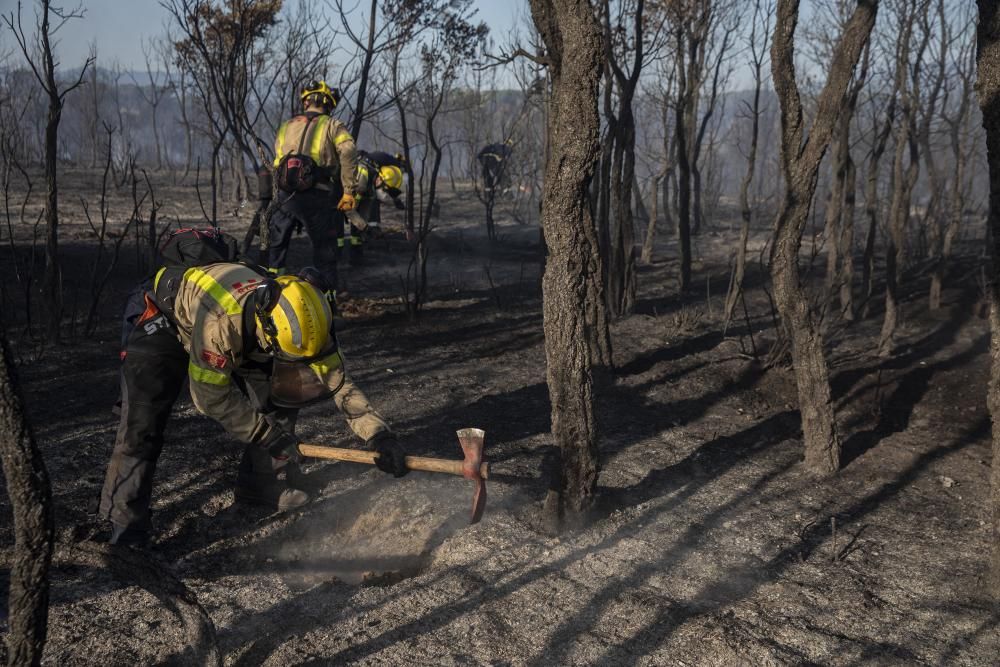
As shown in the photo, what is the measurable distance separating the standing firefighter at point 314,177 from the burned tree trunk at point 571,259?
2964 mm

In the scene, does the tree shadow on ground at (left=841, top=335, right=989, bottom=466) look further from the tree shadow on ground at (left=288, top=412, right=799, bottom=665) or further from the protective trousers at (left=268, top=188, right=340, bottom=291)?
the protective trousers at (left=268, top=188, right=340, bottom=291)

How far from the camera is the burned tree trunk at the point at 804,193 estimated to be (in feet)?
14.2

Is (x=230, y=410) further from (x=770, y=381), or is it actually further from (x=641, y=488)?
(x=770, y=381)

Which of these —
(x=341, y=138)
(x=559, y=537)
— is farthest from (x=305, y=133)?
(x=559, y=537)

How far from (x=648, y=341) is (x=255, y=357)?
14.2 ft

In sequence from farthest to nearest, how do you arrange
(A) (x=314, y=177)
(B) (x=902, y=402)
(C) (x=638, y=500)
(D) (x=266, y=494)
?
(A) (x=314, y=177), (B) (x=902, y=402), (C) (x=638, y=500), (D) (x=266, y=494)

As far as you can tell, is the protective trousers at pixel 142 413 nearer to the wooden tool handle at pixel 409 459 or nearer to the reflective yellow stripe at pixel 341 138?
the wooden tool handle at pixel 409 459

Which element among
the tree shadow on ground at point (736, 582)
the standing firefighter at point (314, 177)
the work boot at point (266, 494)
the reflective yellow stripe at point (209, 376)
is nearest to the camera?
the tree shadow on ground at point (736, 582)

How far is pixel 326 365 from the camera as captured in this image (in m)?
3.39

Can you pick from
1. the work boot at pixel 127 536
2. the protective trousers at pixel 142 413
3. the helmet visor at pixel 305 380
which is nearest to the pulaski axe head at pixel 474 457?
the helmet visor at pixel 305 380

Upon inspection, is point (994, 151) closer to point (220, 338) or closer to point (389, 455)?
point (389, 455)

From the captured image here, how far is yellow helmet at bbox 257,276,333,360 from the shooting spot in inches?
120

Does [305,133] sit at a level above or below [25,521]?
above

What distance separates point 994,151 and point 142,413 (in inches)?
137
